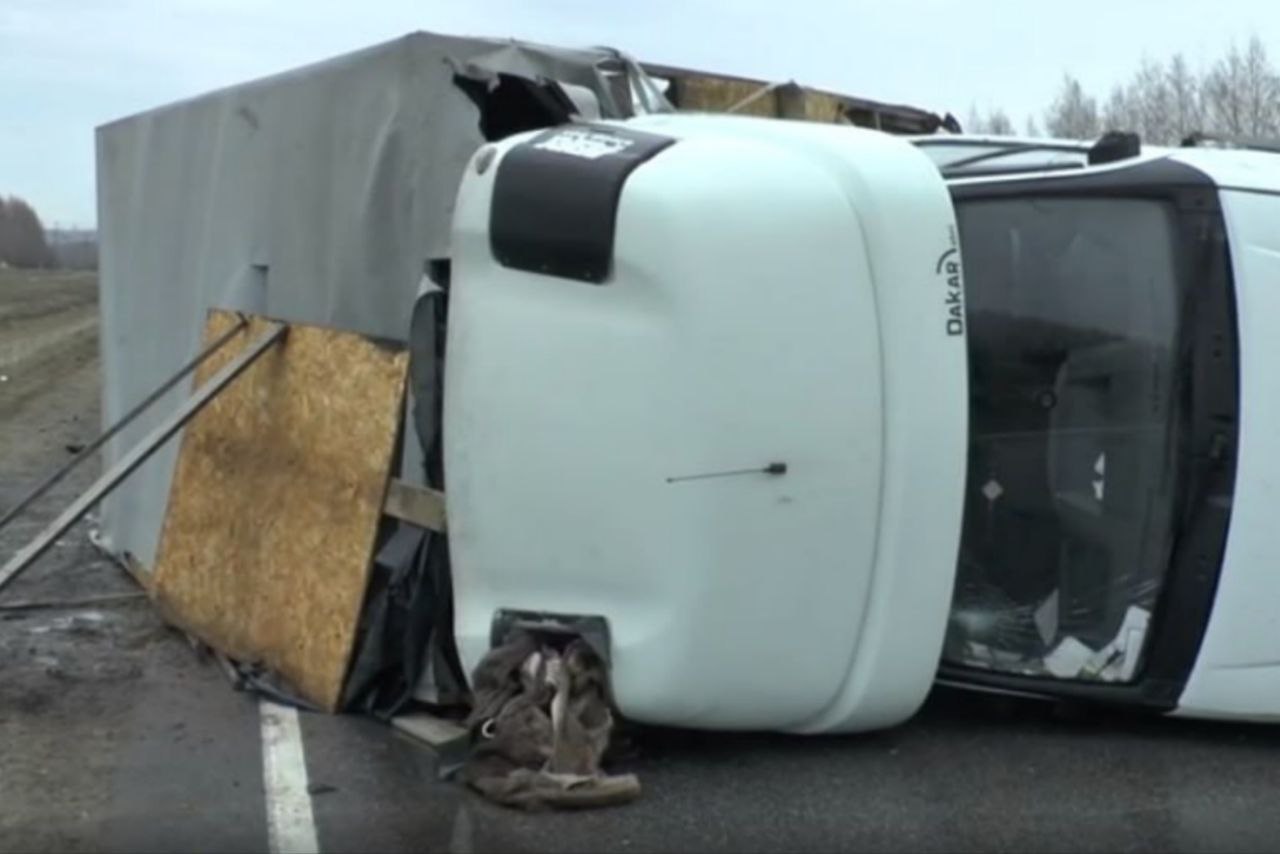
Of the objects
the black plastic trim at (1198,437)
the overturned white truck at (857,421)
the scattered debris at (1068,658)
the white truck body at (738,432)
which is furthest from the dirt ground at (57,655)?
the black plastic trim at (1198,437)

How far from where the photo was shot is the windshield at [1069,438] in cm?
467

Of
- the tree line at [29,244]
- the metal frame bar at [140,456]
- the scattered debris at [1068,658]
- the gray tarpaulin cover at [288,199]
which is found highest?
the gray tarpaulin cover at [288,199]

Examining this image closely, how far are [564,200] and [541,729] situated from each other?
4.57 feet

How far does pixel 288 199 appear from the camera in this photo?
6.39 m

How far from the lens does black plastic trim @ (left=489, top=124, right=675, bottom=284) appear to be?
4.45 meters

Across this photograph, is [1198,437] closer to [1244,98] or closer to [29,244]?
[1244,98]

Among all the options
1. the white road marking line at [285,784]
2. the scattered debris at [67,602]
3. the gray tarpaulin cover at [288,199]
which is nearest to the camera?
the white road marking line at [285,784]

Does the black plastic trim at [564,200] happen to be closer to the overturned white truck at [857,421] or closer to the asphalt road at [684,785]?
the overturned white truck at [857,421]

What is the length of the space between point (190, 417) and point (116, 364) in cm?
240

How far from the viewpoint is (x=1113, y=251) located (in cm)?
473

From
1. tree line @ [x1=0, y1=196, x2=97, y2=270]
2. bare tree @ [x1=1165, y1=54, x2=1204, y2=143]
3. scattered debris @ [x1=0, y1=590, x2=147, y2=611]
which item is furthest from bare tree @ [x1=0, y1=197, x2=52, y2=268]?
scattered debris @ [x1=0, y1=590, x2=147, y2=611]

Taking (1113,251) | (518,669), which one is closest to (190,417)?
(518,669)

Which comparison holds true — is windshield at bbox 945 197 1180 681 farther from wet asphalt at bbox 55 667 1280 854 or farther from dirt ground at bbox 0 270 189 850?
dirt ground at bbox 0 270 189 850

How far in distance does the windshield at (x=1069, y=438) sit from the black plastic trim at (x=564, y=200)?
108 cm
